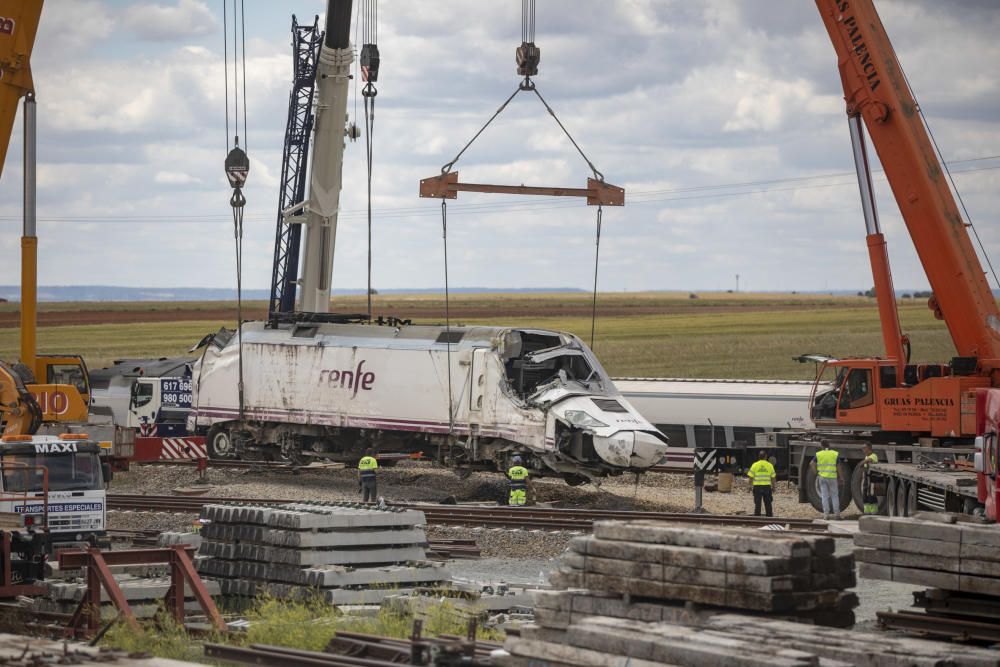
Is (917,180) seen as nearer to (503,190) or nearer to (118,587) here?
(503,190)

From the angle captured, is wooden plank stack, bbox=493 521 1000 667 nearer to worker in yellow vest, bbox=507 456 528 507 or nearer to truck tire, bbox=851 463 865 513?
worker in yellow vest, bbox=507 456 528 507

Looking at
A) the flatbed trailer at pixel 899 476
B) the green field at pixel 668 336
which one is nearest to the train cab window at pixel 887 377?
the flatbed trailer at pixel 899 476

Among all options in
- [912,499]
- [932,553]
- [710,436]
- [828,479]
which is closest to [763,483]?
[828,479]

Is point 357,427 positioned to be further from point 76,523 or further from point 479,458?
point 76,523

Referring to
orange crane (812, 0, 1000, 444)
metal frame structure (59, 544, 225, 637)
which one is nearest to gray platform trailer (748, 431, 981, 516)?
orange crane (812, 0, 1000, 444)

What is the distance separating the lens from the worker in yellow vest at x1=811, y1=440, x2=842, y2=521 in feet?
78.9

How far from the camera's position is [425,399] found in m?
28.2

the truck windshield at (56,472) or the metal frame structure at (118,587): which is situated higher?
the truck windshield at (56,472)

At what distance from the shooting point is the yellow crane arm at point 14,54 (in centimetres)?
2094

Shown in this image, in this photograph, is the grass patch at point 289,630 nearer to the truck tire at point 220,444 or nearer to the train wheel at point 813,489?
the train wheel at point 813,489

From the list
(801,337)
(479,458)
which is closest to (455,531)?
(479,458)

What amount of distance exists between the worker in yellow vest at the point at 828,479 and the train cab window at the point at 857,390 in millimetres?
978

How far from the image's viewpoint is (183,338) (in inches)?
3204

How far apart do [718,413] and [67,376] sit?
1457 cm
